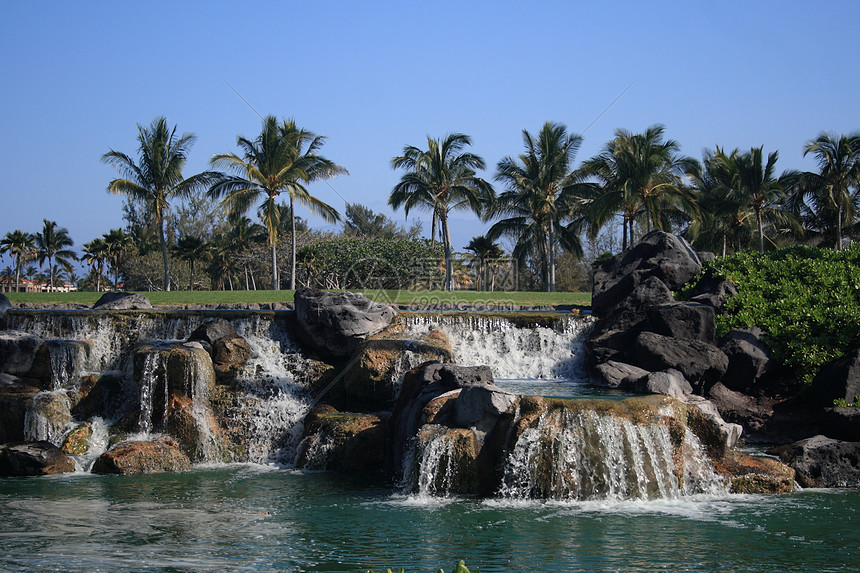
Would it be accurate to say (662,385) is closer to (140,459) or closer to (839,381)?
(839,381)

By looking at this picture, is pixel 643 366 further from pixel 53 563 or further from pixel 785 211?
pixel 785 211

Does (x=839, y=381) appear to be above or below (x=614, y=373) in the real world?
below

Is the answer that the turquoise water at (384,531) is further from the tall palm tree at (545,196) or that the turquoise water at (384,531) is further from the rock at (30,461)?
the tall palm tree at (545,196)

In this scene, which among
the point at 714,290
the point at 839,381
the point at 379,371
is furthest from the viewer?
the point at 714,290

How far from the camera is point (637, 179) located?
34469 mm

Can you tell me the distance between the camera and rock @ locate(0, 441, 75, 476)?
14.1m

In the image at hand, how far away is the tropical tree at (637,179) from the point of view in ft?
113

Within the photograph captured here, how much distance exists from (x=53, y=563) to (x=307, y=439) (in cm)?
665

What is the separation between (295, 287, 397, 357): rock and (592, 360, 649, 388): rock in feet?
17.6

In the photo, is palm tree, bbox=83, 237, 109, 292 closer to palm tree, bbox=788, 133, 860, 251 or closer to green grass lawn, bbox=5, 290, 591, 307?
green grass lawn, bbox=5, 290, 591, 307

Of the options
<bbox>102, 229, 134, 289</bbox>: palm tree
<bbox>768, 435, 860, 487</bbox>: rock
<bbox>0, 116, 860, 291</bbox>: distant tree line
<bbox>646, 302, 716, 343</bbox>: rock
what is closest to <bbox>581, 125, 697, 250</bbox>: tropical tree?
→ <bbox>0, 116, 860, 291</bbox>: distant tree line

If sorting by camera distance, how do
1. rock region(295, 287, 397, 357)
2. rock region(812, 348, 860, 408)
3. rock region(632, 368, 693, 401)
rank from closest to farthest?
1. rock region(632, 368, 693, 401)
2. rock region(812, 348, 860, 408)
3. rock region(295, 287, 397, 357)

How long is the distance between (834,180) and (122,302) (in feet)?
109

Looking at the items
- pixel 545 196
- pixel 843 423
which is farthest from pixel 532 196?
pixel 843 423
